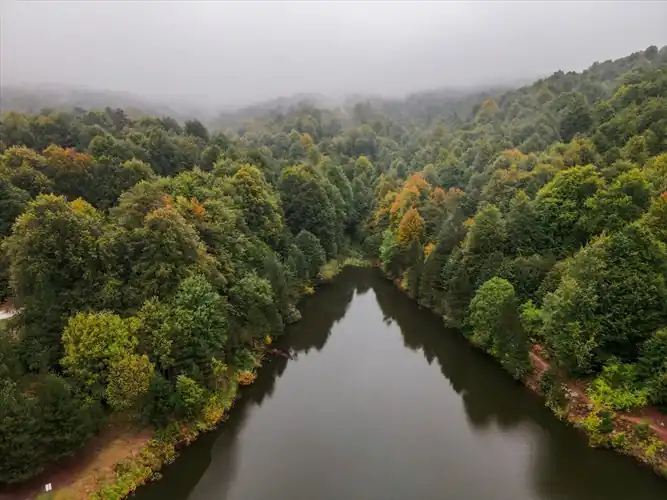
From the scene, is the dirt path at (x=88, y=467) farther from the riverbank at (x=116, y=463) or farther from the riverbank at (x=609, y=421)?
the riverbank at (x=609, y=421)

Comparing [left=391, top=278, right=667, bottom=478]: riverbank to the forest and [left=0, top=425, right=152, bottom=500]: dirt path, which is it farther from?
[left=0, top=425, right=152, bottom=500]: dirt path

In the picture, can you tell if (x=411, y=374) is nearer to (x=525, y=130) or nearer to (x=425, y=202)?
(x=425, y=202)

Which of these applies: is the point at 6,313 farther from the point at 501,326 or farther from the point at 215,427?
the point at 501,326

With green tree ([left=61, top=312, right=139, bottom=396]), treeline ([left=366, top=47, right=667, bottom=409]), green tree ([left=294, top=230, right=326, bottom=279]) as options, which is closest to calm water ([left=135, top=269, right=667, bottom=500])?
treeline ([left=366, top=47, right=667, bottom=409])

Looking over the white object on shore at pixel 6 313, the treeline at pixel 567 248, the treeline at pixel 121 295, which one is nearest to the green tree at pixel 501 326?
the treeline at pixel 567 248

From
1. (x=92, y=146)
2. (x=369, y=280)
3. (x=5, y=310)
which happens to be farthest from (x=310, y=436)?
(x=92, y=146)

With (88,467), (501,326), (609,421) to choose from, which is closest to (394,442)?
(501,326)
